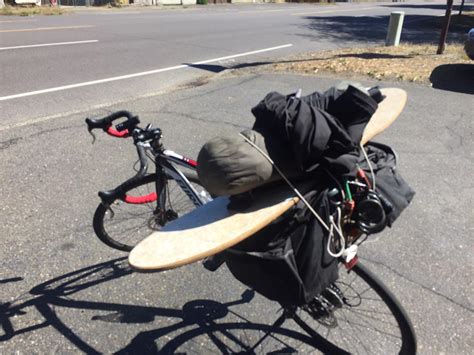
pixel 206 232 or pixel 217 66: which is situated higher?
pixel 206 232

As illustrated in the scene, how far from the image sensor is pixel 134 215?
357cm

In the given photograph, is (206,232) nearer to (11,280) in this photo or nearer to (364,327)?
(364,327)

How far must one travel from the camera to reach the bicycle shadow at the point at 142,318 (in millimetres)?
2475

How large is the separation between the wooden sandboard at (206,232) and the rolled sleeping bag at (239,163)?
0.33 ft

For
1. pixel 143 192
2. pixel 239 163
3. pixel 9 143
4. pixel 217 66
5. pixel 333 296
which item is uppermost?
pixel 239 163

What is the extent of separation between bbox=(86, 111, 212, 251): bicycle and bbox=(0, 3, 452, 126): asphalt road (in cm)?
299

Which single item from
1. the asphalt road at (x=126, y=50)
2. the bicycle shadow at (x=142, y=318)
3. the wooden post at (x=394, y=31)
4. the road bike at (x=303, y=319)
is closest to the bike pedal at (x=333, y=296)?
the road bike at (x=303, y=319)

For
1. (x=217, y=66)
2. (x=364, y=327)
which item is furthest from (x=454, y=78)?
(x=364, y=327)

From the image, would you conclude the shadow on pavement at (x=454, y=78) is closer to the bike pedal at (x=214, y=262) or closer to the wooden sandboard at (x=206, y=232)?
the bike pedal at (x=214, y=262)

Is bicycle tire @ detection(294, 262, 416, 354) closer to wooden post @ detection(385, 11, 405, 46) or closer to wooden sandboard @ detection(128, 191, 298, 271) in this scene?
wooden sandboard @ detection(128, 191, 298, 271)

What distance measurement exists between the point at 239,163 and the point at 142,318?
1482mm

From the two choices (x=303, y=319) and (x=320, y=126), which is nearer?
(x=320, y=126)

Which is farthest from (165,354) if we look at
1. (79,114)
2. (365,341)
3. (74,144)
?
(79,114)

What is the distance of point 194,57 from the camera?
32.1ft
